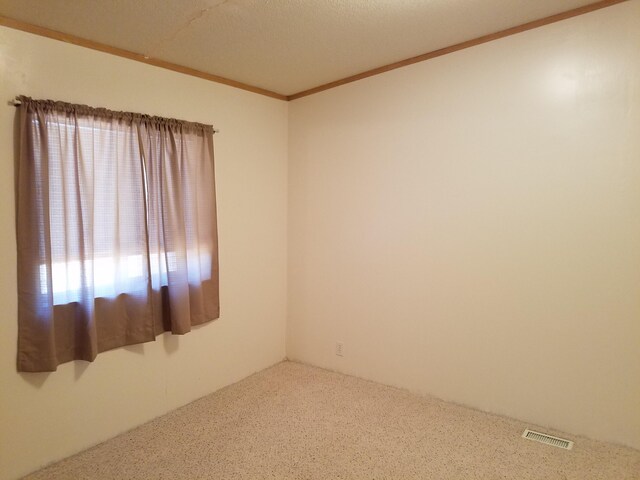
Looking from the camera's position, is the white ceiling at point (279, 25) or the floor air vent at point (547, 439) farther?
the floor air vent at point (547, 439)

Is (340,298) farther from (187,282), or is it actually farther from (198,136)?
(198,136)

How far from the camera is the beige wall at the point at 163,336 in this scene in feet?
6.43

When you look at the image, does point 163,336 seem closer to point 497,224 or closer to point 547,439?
point 497,224

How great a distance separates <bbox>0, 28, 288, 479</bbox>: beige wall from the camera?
1.96 meters

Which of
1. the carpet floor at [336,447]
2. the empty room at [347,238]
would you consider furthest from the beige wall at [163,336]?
the carpet floor at [336,447]

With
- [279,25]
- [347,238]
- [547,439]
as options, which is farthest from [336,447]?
[279,25]

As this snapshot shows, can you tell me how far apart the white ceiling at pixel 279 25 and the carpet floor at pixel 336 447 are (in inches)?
93.7

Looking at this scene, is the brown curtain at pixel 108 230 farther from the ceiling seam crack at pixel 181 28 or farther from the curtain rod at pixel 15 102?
the ceiling seam crack at pixel 181 28

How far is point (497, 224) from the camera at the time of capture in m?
2.39

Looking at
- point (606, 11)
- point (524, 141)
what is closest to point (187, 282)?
point (524, 141)

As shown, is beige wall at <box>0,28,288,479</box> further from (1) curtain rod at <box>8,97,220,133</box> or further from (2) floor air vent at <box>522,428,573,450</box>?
(2) floor air vent at <box>522,428,573,450</box>

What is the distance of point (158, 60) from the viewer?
2.49 meters

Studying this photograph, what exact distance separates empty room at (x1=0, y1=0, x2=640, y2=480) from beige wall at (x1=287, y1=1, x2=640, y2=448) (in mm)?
13

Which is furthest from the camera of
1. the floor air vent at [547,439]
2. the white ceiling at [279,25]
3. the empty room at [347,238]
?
the floor air vent at [547,439]
